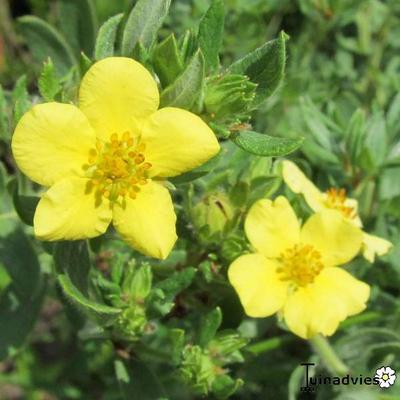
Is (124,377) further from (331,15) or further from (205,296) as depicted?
(331,15)

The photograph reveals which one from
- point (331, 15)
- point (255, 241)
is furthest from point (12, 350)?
point (331, 15)

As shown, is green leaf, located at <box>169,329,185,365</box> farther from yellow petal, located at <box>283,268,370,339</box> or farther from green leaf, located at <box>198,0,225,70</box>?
green leaf, located at <box>198,0,225,70</box>

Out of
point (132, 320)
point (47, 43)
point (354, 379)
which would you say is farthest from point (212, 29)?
point (354, 379)

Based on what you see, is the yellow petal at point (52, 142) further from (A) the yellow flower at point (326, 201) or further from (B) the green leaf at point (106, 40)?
(A) the yellow flower at point (326, 201)

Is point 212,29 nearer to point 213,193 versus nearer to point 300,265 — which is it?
point 213,193

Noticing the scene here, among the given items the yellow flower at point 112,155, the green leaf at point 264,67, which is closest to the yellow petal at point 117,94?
the yellow flower at point 112,155

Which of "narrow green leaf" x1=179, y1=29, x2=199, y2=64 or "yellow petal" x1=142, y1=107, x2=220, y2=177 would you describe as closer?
"yellow petal" x1=142, y1=107, x2=220, y2=177

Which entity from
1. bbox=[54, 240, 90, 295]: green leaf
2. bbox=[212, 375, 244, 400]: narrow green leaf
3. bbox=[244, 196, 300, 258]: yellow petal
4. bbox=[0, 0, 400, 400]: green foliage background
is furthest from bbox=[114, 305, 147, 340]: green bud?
bbox=[244, 196, 300, 258]: yellow petal
